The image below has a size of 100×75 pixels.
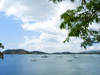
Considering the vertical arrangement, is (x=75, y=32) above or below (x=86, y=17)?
below

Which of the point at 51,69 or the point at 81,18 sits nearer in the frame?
the point at 81,18

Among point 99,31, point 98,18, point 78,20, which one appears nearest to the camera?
point 98,18

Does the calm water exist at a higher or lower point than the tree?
lower

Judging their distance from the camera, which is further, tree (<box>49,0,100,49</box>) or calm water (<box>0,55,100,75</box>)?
calm water (<box>0,55,100,75</box>)

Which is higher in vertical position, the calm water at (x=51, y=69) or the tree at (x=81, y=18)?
the tree at (x=81, y=18)

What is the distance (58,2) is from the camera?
5.98m

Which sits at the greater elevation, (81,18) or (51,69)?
(81,18)

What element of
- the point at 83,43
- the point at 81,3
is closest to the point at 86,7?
the point at 81,3

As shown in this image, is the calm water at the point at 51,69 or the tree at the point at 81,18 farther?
the calm water at the point at 51,69

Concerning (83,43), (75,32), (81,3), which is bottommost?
(83,43)

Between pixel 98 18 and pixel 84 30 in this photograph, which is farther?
pixel 84 30

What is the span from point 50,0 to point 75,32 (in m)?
2.04

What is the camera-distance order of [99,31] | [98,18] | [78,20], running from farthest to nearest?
[99,31] → [78,20] → [98,18]

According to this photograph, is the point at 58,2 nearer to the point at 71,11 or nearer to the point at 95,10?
the point at 71,11
